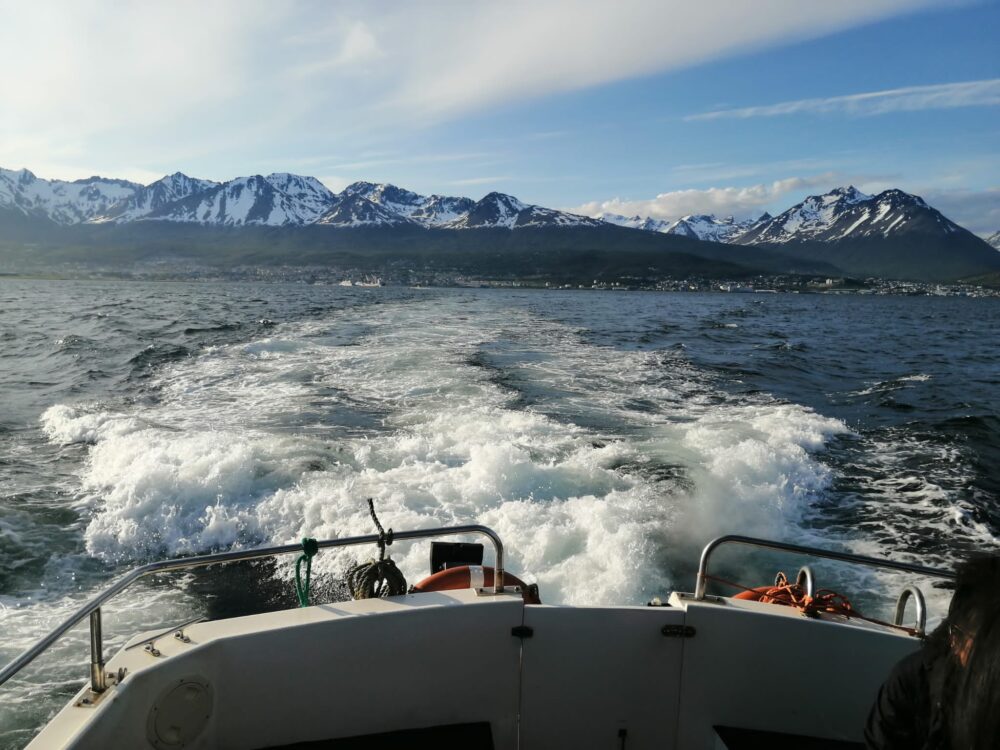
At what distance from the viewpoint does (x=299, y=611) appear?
3.10 meters

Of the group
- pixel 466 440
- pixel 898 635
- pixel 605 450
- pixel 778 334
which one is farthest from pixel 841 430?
pixel 778 334

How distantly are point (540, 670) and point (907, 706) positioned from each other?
1680 millimetres

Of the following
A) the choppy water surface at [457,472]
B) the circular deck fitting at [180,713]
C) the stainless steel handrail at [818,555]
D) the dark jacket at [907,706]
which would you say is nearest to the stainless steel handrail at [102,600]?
the circular deck fitting at [180,713]

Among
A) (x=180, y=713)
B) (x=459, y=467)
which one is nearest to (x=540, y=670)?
(x=180, y=713)

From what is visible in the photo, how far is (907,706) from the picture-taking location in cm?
203

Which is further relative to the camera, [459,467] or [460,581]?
[459,467]

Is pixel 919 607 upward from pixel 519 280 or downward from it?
downward

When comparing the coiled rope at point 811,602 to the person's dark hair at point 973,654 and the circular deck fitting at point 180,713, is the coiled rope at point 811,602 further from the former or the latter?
the circular deck fitting at point 180,713

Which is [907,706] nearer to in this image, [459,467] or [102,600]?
[102,600]

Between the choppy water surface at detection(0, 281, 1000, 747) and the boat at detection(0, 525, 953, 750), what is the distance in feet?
9.68

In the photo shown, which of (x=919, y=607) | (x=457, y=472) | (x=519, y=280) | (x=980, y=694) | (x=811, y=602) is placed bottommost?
(x=457, y=472)

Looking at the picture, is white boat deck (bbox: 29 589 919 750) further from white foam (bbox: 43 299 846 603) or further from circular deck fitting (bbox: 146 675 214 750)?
white foam (bbox: 43 299 846 603)

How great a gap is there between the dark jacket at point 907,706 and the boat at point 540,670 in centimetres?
106

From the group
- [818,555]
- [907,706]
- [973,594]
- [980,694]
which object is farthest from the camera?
[818,555]
